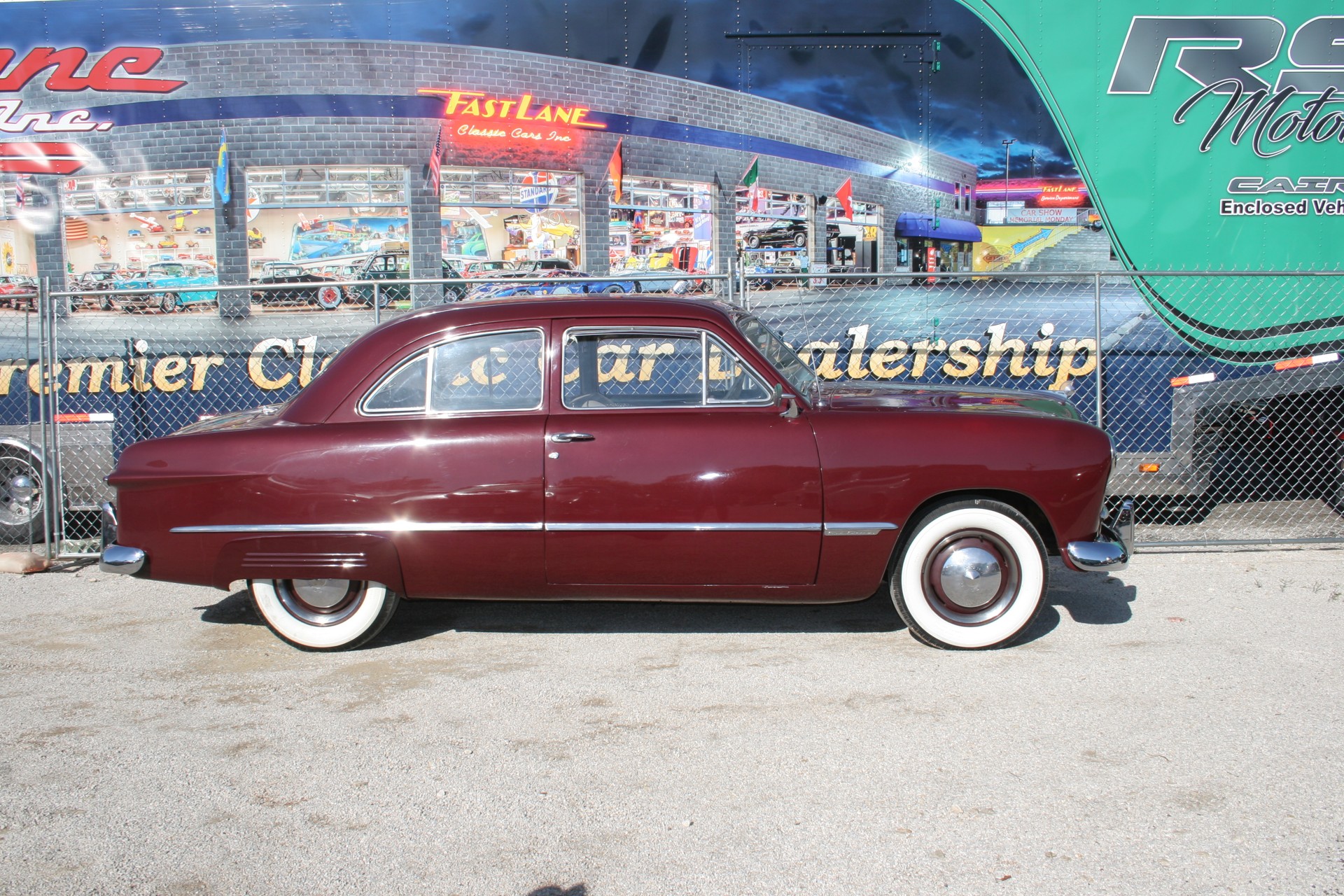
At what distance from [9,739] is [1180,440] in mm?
6131

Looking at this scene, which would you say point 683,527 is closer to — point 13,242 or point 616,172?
point 616,172

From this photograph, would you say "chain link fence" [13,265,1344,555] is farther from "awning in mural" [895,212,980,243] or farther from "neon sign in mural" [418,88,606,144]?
"neon sign in mural" [418,88,606,144]

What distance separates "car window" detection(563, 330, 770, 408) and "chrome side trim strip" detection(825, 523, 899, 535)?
626 millimetres

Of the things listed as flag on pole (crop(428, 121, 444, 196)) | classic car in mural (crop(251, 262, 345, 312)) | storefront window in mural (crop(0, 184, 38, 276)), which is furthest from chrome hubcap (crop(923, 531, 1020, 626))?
storefront window in mural (crop(0, 184, 38, 276))

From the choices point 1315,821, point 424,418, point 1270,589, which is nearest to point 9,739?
point 424,418

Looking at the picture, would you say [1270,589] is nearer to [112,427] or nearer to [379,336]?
[379,336]

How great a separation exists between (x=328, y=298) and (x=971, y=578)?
4.56 meters

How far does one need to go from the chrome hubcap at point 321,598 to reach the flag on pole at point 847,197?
13.0 feet

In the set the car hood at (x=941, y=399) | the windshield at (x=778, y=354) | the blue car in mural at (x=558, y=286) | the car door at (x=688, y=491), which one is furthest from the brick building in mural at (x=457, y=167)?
the car door at (x=688, y=491)

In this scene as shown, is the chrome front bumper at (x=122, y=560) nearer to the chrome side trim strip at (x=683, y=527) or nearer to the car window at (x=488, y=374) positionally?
the car window at (x=488, y=374)

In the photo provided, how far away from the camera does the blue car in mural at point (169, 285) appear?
21.3ft

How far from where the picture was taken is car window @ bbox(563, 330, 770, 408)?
14.6 feet

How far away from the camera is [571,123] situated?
650cm

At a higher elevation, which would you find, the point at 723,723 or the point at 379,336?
the point at 379,336
